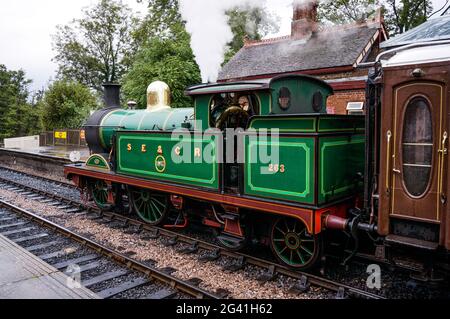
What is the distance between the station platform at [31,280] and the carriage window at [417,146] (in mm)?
3726

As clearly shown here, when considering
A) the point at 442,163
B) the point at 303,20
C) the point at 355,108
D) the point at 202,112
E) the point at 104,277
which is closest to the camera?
→ the point at 442,163

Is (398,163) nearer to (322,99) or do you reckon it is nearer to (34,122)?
(322,99)

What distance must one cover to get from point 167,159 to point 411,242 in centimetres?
411

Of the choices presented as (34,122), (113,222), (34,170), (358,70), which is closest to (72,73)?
(34,122)

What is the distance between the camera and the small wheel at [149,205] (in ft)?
23.6

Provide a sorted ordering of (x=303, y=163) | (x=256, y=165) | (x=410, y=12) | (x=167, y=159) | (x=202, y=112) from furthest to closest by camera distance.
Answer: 1. (x=410, y=12)
2. (x=167, y=159)
3. (x=202, y=112)
4. (x=256, y=165)
5. (x=303, y=163)

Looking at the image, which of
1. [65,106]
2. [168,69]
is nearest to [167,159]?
[168,69]

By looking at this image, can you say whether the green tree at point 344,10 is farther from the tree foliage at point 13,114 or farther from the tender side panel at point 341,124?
the tree foliage at point 13,114

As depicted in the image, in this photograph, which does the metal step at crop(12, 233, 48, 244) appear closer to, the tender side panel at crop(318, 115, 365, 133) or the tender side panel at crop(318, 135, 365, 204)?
the tender side panel at crop(318, 135, 365, 204)

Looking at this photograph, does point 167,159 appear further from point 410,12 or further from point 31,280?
point 410,12

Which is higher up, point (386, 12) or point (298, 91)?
point (386, 12)

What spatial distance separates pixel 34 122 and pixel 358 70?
33700mm

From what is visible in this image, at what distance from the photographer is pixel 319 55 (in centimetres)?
1625

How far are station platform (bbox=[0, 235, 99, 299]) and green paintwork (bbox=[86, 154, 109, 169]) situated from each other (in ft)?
9.37
